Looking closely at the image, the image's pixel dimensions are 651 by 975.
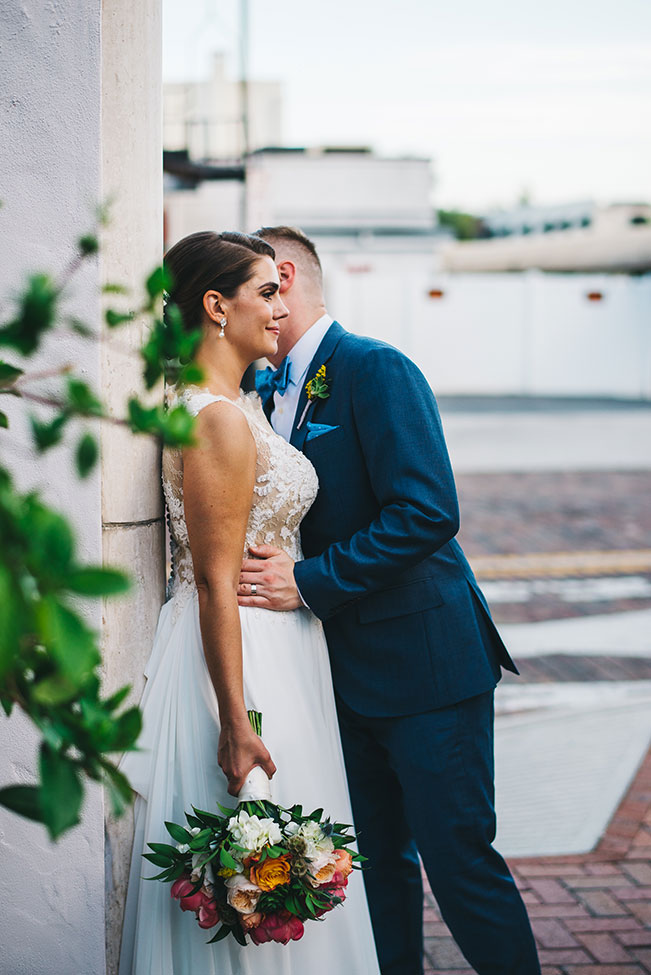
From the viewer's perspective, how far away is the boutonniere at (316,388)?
8.41 feet

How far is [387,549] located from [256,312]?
2.06ft

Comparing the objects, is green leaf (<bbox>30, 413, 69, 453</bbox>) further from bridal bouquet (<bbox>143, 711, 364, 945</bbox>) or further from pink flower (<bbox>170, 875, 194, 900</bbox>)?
pink flower (<bbox>170, 875, 194, 900</bbox>)

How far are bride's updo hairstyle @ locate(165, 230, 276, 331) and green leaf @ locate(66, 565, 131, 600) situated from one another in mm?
1672

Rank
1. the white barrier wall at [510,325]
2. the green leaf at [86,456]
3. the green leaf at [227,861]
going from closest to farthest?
the green leaf at [86,456] < the green leaf at [227,861] < the white barrier wall at [510,325]

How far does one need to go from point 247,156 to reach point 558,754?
9.52 metres

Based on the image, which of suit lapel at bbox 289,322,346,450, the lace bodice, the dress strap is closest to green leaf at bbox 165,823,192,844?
the lace bodice

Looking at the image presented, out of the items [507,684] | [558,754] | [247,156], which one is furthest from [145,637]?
[247,156]

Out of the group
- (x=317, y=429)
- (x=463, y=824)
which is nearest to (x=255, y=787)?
(x=463, y=824)

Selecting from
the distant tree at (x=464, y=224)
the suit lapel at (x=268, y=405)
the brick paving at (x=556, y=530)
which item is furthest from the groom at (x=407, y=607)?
the distant tree at (x=464, y=224)

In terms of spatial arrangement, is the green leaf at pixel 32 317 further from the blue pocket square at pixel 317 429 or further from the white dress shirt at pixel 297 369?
the white dress shirt at pixel 297 369

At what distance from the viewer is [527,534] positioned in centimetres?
997

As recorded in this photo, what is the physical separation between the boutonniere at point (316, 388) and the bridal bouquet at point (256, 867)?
3.19 feet

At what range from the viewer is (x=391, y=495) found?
2408 mm

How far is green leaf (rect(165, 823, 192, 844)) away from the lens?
2049 millimetres
